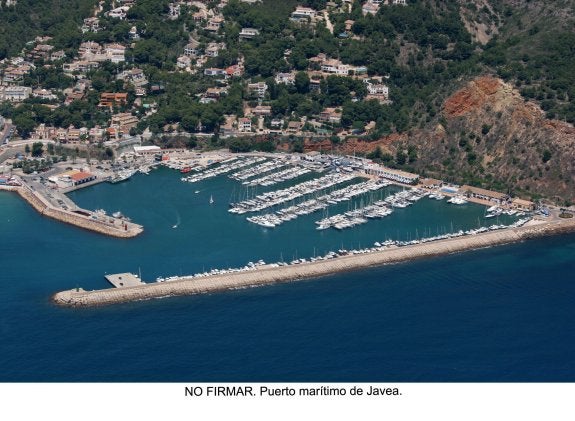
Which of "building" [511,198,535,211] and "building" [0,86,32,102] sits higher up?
"building" [0,86,32,102]

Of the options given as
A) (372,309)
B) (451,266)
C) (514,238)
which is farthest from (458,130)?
(372,309)

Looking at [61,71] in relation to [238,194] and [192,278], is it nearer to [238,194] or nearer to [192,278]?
[238,194]

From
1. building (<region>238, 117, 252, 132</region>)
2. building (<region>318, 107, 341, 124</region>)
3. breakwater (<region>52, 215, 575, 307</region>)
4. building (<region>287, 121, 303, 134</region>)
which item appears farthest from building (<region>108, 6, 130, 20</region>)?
breakwater (<region>52, 215, 575, 307</region>)

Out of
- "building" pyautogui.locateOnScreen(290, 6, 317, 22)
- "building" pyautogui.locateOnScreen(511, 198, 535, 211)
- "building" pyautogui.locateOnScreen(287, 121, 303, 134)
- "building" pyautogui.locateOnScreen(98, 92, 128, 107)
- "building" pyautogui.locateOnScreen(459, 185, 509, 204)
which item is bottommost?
"building" pyautogui.locateOnScreen(511, 198, 535, 211)

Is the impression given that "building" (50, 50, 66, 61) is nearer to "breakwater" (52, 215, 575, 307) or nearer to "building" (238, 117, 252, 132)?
"building" (238, 117, 252, 132)

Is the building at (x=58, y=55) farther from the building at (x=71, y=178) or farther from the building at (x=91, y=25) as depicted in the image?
the building at (x=71, y=178)

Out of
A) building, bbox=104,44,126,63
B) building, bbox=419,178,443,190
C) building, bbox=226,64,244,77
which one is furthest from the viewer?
building, bbox=104,44,126,63

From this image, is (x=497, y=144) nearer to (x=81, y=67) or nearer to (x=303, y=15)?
(x=303, y=15)

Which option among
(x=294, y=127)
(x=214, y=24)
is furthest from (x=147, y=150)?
(x=214, y=24)
